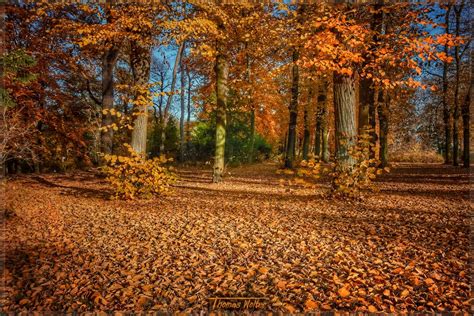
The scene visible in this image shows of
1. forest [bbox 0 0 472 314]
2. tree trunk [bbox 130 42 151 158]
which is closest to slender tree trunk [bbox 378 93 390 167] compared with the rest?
forest [bbox 0 0 472 314]

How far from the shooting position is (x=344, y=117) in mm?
8055

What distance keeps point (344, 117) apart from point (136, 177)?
605 cm

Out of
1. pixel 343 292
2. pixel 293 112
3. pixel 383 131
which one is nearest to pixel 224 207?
pixel 343 292

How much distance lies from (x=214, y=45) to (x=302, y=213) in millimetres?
7943

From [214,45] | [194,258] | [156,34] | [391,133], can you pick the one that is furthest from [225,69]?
[391,133]

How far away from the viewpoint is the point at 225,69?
489 inches

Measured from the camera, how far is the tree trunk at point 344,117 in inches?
313

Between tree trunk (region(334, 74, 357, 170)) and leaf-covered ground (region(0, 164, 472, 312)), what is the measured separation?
1.36 m

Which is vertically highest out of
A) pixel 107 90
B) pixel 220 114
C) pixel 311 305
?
pixel 107 90

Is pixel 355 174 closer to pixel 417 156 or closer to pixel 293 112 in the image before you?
pixel 293 112

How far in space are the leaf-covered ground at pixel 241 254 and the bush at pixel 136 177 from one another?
1.91 ft

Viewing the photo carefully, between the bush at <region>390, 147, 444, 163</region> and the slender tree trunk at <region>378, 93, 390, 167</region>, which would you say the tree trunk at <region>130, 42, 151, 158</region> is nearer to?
the slender tree trunk at <region>378, 93, 390, 167</region>

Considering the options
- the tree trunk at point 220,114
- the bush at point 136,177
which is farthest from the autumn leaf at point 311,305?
the tree trunk at point 220,114

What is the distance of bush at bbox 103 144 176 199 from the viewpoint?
8.24 meters
